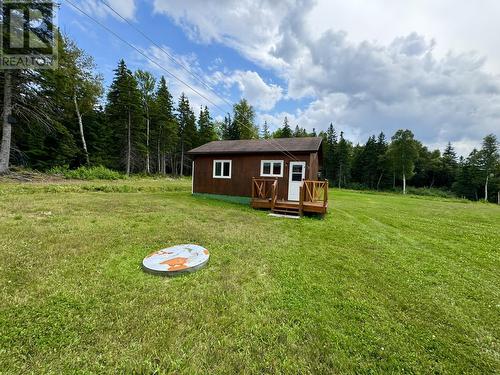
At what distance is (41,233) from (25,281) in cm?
254

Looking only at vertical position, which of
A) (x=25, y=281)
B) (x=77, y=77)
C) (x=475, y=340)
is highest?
(x=77, y=77)

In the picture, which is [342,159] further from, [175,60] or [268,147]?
[175,60]

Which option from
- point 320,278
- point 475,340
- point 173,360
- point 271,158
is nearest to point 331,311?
point 320,278

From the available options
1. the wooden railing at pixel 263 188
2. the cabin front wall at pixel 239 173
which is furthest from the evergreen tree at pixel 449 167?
the wooden railing at pixel 263 188

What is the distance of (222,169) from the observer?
1288cm

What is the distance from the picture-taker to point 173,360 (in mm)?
2148

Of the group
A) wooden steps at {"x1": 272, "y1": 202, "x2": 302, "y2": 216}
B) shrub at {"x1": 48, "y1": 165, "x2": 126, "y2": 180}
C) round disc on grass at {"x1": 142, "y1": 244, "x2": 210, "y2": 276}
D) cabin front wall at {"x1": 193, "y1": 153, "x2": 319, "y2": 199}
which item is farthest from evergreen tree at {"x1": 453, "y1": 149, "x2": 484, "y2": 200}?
shrub at {"x1": 48, "y1": 165, "x2": 126, "y2": 180}

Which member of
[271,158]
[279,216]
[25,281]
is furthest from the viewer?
[271,158]

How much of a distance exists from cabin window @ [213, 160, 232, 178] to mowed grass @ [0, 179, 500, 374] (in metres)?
7.04

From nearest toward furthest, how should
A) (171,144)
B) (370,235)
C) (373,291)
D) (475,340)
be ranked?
(475,340), (373,291), (370,235), (171,144)

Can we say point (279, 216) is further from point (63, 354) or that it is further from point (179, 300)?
point (63, 354)

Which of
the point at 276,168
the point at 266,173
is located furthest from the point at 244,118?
the point at 276,168

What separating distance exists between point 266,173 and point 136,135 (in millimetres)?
20746

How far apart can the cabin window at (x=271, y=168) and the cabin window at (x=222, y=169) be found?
2.12 metres
